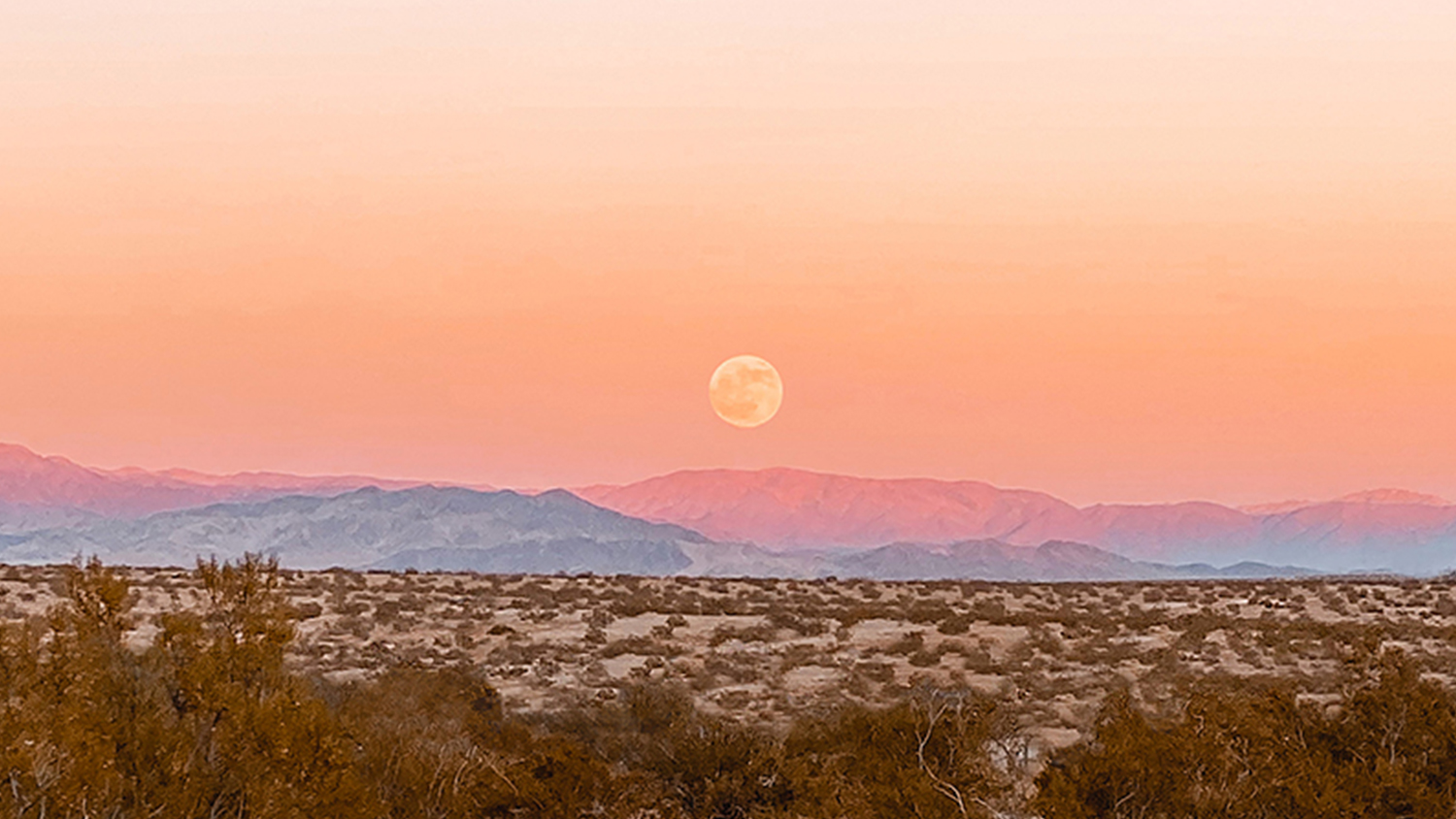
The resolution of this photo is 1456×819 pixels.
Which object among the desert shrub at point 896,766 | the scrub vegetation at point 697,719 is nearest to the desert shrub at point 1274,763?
the scrub vegetation at point 697,719

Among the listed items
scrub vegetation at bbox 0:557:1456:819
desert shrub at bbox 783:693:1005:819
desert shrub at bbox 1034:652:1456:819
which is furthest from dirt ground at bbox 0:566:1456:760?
desert shrub at bbox 783:693:1005:819

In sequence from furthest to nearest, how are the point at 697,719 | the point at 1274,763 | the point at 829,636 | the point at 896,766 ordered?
the point at 829,636 < the point at 697,719 < the point at 896,766 < the point at 1274,763

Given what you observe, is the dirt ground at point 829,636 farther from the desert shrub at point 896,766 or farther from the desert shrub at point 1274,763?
the desert shrub at point 896,766

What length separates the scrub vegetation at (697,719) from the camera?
11781 mm

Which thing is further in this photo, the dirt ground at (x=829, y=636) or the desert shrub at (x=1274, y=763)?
the dirt ground at (x=829, y=636)

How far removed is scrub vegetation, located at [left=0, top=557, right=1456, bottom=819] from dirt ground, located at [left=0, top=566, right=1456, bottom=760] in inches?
6.4

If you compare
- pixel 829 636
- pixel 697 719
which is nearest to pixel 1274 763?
pixel 697 719

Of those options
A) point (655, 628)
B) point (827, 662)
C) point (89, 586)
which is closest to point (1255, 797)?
point (89, 586)

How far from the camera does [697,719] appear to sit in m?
23.2

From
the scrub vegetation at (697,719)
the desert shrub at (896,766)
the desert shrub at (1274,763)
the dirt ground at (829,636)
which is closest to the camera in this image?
the scrub vegetation at (697,719)

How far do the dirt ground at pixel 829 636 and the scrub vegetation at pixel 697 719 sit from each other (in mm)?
162

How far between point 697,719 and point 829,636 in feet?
41.9

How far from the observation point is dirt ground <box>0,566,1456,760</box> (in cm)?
2785

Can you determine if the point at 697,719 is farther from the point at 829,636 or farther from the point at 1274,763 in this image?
the point at 829,636
